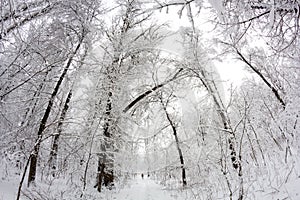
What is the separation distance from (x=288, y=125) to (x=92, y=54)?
25.3 ft

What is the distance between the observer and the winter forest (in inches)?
223

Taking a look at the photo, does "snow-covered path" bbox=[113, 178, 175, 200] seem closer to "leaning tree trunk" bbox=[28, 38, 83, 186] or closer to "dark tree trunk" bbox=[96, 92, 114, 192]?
"dark tree trunk" bbox=[96, 92, 114, 192]

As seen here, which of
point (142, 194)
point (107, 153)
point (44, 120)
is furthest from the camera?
point (142, 194)

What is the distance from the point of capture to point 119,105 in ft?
35.8

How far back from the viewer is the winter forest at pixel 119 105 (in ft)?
18.5

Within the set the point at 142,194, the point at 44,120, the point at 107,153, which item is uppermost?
the point at 44,120

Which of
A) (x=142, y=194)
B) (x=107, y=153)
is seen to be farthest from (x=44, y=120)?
(x=142, y=194)

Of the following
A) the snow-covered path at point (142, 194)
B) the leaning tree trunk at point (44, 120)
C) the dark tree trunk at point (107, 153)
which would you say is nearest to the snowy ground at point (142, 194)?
the snow-covered path at point (142, 194)

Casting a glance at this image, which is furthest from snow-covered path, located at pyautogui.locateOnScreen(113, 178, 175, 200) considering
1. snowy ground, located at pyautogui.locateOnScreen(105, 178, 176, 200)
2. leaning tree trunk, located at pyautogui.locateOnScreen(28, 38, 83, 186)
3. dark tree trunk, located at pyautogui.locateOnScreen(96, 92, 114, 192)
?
leaning tree trunk, located at pyautogui.locateOnScreen(28, 38, 83, 186)

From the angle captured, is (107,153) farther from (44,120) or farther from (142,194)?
(142,194)

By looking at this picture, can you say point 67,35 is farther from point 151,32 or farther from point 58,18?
point 151,32

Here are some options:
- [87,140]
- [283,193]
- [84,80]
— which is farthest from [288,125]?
[84,80]

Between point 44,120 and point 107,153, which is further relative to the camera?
point 107,153

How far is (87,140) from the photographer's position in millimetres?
9148
